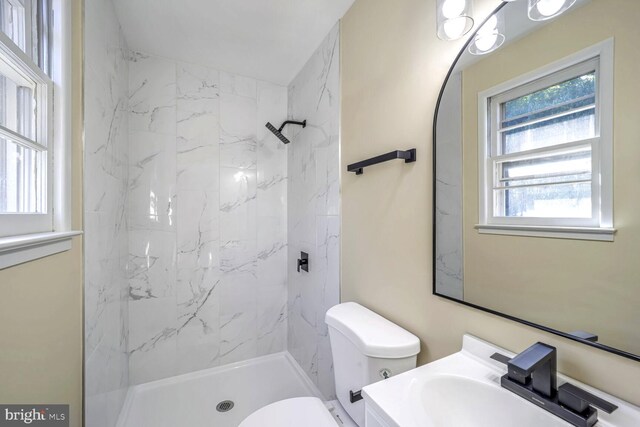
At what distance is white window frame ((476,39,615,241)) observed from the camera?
0.56 m

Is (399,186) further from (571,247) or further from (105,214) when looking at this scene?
(105,214)

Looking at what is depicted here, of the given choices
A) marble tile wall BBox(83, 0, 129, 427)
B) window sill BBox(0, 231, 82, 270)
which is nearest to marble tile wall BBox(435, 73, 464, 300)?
window sill BBox(0, 231, 82, 270)

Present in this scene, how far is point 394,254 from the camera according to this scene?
1.16 meters

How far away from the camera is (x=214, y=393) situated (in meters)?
1.93

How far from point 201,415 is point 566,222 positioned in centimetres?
222

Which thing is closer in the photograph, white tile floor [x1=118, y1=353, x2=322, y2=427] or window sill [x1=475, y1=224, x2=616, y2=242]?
window sill [x1=475, y1=224, x2=616, y2=242]

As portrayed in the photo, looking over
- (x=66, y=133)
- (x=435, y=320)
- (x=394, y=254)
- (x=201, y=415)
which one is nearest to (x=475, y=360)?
(x=435, y=320)

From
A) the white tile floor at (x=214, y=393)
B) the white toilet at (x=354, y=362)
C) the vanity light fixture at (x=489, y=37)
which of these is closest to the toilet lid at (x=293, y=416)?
the white toilet at (x=354, y=362)

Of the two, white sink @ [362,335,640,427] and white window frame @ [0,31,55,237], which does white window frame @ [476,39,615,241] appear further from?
white window frame @ [0,31,55,237]

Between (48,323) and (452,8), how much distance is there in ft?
5.12

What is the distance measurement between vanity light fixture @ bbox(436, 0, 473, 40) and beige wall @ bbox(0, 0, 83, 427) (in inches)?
52.3

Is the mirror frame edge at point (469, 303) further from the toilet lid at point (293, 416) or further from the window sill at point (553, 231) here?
the toilet lid at point (293, 416)

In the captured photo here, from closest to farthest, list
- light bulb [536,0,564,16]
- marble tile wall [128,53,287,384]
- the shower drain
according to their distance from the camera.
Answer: light bulb [536,0,564,16]
the shower drain
marble tile wall [128,53,287,384]

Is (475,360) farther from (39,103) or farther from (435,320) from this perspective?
(39,103)
